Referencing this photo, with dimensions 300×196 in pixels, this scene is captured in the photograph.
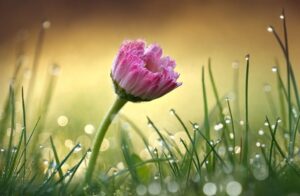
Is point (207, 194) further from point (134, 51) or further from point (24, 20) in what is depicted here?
point (24, 20)

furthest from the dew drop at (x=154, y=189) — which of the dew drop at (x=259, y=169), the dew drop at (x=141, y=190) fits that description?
the dew drop at (x=259, y=169)

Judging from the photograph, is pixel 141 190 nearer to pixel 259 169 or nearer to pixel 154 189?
pixel 154 189

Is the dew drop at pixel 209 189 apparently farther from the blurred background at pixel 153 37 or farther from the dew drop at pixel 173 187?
the blurred background at pixel 153 37

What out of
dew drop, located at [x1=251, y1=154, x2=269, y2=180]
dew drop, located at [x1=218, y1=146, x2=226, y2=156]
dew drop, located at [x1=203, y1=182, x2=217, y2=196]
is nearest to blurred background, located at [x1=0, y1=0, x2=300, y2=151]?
dew drop, located at [x1=218, y1=146, x2=226, y2=156]

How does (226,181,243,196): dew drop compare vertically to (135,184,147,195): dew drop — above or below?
below

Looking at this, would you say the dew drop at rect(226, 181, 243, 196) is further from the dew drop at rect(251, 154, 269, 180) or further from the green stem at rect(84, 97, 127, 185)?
the green stem at rect(84, 97, 127, 185)

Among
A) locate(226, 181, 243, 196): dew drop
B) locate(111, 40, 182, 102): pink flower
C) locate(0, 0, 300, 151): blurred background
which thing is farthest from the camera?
locate(0, 0, 300, 151): blurred background
